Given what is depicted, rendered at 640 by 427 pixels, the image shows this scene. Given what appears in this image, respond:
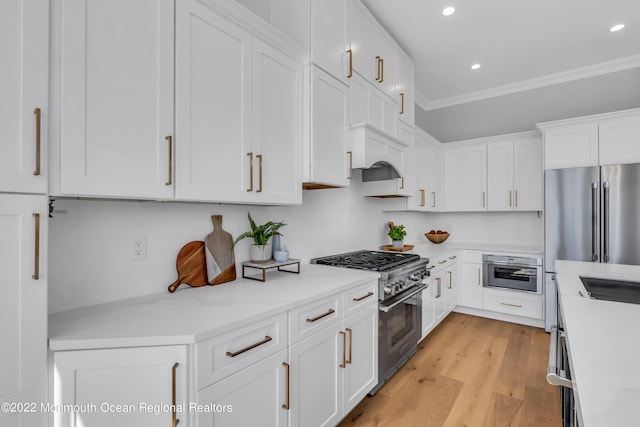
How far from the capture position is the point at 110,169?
45.1 inches

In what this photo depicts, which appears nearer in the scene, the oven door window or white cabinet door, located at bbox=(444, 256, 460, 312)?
the oven door window

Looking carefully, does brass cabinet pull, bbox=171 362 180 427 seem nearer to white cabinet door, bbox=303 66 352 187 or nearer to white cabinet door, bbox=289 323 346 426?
white cabinet door, bbox=289 323 346 426

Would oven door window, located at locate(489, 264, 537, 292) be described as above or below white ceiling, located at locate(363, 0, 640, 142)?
below

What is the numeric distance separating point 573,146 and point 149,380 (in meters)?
4.14

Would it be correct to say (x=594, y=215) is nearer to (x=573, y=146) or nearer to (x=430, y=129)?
(x=573, y=146)

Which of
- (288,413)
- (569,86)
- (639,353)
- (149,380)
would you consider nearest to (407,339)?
(288,413)

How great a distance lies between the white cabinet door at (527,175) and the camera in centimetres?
378

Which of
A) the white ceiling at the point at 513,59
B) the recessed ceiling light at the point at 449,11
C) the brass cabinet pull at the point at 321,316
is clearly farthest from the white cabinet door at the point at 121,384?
the recessed ceiling light at the point at 449,11

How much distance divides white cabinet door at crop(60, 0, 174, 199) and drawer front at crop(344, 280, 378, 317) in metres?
1.16

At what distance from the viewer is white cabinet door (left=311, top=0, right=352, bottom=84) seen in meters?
2.05

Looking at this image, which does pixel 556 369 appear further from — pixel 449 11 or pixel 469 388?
pixel 449 11

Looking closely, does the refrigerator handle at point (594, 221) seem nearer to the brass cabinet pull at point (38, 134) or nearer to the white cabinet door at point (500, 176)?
the white cabinet door at point (500, 176)

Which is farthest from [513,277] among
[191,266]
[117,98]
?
[117,98]

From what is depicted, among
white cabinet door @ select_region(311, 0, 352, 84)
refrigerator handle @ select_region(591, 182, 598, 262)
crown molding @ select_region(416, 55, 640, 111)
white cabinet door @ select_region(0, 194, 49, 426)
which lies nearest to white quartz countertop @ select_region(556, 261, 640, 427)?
white cabinet door @ select_region(0, 194, 49, 426)
